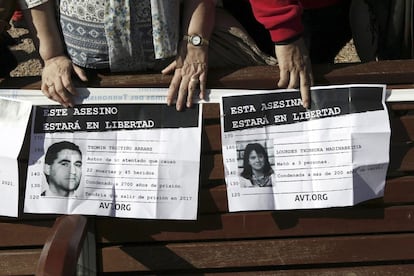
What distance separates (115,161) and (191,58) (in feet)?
1.19

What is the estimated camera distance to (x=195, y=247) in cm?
206

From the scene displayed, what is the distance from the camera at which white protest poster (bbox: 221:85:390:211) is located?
6.32ft

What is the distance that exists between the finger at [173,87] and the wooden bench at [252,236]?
0.12 meters

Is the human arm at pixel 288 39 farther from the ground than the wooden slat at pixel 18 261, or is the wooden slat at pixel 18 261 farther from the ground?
the human arm at pixel 288 39

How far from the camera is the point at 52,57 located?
1.90 meters

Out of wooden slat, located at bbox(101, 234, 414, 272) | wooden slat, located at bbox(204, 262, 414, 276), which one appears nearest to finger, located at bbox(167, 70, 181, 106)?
wooden slat, located at bbox(101, 234, 414, 272)

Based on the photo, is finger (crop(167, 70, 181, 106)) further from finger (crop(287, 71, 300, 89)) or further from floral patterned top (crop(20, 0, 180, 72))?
finger (crop(287, 71, 300, 89))

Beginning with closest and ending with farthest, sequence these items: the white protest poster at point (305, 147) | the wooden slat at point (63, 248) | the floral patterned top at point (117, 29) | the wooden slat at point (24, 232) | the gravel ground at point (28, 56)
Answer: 1. the wooden slat at point (63, 248)
2. the floral patterned top at point (117, 29)
3. the white protest poster at point (305, 147)
4. the wooden slat at point (24, 232)
5. the gravel ground at point (28, 56)

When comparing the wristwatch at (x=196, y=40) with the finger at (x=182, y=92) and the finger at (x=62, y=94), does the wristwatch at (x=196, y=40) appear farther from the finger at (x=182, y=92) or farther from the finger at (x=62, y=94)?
the finger at (x=62, y=94)

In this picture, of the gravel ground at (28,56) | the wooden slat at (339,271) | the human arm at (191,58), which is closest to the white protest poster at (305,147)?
the human arm at (191,58)

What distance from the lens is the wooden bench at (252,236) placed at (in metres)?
1.99

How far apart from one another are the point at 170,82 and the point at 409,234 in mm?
855

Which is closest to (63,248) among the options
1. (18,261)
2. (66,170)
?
(66,170)

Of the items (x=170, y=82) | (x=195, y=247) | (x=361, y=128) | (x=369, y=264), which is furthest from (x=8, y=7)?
(x=369, y=264)
